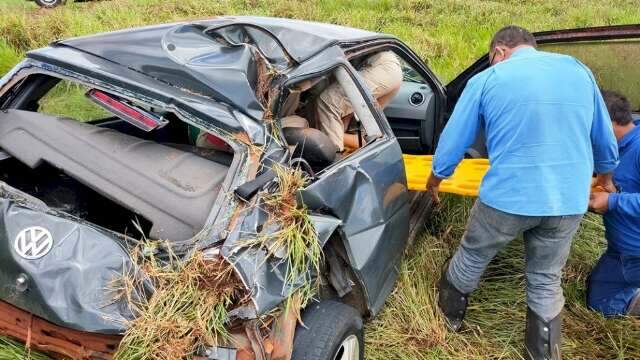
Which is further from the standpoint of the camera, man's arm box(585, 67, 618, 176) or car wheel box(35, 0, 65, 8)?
car wheel box(35, 0, 65, 8)

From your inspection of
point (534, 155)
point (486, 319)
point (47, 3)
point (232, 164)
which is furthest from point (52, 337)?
point (47, 3)

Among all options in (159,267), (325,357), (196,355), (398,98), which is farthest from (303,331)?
(398,98)

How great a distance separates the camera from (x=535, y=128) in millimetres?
2480

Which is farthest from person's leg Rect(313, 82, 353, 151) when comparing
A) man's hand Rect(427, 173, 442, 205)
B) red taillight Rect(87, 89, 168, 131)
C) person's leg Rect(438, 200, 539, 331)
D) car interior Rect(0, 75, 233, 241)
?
red taillight Rect(87, 89, 168, 131)

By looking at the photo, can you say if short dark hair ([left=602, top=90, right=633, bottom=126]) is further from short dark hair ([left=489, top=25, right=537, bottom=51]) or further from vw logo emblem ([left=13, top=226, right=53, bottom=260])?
vw logo emblem ([left=13, top=226, right=53, bottom=260])

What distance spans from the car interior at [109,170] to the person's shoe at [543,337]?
5.50 feet

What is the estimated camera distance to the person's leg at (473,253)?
2.66 metres

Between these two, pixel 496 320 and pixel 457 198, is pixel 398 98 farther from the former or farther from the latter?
pixel 496 320

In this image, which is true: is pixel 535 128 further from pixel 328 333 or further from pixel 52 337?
pixel 52 337

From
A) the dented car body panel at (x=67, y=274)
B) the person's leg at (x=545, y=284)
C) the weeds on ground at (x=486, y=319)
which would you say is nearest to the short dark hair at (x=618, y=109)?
the person's leg at (x=545, y=284)

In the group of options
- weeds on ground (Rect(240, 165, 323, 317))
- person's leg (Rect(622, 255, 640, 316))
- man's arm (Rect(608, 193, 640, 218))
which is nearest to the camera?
weeds on ground (Rect(240, 165, 323, 317))

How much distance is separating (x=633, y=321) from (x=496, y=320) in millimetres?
697

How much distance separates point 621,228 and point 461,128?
1094mm

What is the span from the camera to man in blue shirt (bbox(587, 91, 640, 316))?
288 centimetres
